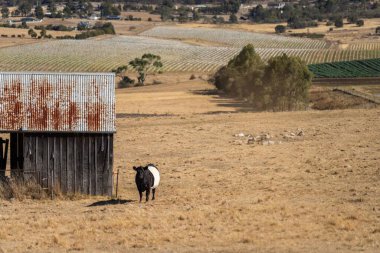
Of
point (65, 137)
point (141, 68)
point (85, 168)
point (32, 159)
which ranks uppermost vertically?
point (65, 137)

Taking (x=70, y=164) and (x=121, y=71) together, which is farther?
(x=121, y=71)

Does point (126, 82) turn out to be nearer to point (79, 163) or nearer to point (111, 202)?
point (79, 163)

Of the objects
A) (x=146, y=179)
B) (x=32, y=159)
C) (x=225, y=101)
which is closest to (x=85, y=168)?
(x=32, y=159)

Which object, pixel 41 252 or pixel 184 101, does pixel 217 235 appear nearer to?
pixel 41 252

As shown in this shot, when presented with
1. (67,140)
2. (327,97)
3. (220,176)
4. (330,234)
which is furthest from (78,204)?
(327,97)

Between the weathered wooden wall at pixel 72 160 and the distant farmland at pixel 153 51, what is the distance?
284ft

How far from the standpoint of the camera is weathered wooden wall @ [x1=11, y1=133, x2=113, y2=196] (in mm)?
30500

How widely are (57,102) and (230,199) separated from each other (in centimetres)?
755

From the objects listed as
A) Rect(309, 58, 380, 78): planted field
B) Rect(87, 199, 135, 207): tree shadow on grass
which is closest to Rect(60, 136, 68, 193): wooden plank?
Rect(87, 199, 135, 207): tree shadow on grass

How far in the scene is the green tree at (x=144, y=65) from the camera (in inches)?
4150

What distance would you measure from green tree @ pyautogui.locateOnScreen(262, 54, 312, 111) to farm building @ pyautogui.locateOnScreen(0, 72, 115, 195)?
35.9 meters

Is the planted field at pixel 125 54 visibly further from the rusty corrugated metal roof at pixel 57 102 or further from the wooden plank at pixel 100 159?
the wooden plank at pixel 100 159

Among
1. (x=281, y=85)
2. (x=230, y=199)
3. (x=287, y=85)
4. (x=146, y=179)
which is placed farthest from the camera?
(x=281, y=85)

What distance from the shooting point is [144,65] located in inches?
4269
